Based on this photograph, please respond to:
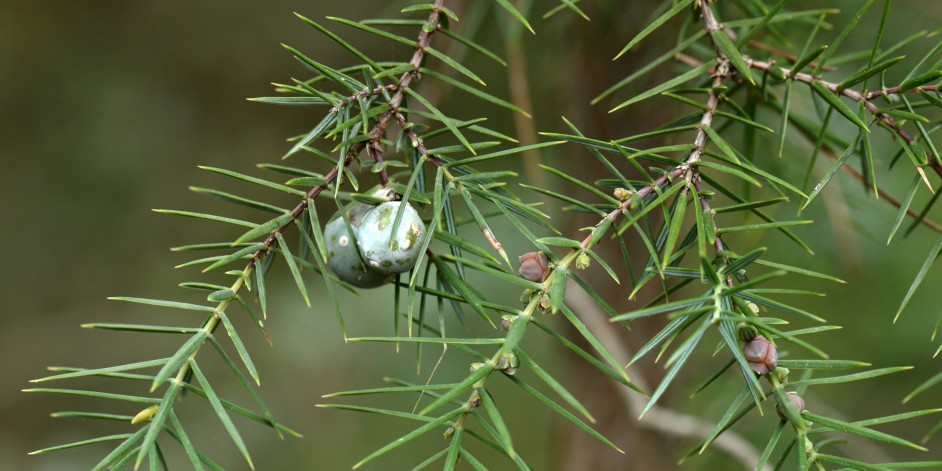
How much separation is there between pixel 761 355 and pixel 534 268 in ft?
0.32

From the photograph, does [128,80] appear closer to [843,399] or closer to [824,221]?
[824,221]

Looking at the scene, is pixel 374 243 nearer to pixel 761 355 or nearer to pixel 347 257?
pixel 347 257

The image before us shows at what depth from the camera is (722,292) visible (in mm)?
280

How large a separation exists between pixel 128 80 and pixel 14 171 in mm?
362

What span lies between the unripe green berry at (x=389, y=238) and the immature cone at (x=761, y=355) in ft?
0.49

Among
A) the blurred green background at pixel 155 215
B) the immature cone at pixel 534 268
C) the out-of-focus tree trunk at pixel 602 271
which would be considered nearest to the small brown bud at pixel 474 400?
the immature cone at pixel 534 268

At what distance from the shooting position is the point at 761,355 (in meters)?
0.29

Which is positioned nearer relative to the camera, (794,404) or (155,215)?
(794,404)

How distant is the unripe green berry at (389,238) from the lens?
335mm

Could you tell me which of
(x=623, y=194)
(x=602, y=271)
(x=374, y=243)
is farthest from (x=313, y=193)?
(x=602, y=271)

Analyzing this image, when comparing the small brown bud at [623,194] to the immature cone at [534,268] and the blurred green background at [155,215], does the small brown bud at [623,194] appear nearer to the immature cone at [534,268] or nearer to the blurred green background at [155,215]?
the immature cone at [534,268]

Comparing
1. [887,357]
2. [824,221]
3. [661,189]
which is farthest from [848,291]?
[661,189]

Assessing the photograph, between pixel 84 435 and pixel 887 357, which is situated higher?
pixel 887 357

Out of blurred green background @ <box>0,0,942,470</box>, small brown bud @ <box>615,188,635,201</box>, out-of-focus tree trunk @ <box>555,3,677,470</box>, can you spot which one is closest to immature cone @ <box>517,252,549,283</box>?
small brown bud @ <box>615,188,635,201</box>
